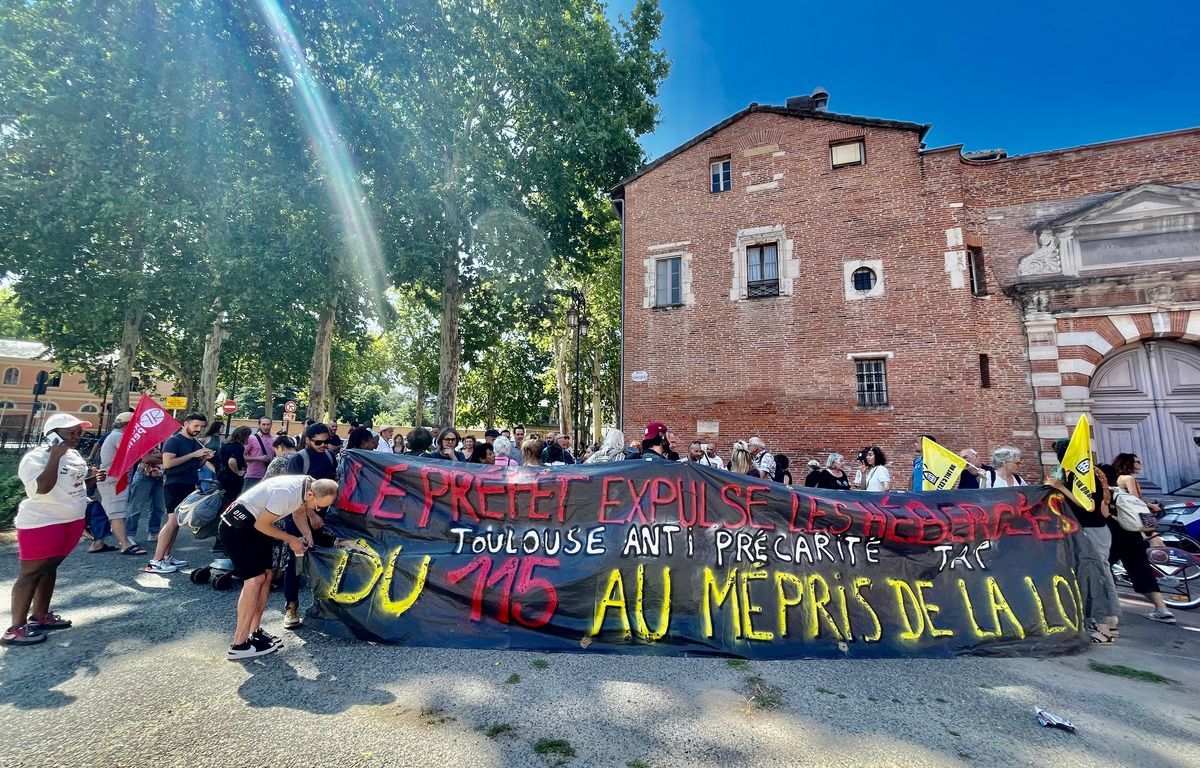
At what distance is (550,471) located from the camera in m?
5.00

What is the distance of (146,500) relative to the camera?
24.0 ft

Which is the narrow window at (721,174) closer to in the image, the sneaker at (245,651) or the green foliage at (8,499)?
the sneaker at (245,651)

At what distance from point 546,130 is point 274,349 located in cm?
2001

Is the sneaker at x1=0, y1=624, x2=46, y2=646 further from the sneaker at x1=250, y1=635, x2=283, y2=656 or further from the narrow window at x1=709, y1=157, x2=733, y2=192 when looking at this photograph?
the narrow window at x1=709, y1=157, x2=733, y2=192

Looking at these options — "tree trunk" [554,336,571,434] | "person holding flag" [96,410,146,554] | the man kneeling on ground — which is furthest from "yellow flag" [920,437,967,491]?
"tree trunk" [554,336,571,434]

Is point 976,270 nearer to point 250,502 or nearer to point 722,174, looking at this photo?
point 722,174

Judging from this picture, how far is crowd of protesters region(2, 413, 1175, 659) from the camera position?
4.06m

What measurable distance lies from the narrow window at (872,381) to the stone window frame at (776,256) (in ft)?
8.71

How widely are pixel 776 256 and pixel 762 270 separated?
0.51m

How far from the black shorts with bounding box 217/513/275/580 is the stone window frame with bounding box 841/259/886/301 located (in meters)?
13.2

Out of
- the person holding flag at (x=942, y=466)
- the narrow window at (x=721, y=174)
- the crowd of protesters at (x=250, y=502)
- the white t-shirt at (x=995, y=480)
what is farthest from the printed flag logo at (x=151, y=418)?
the narrow window at (x=721, y=174)

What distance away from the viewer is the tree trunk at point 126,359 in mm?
19938

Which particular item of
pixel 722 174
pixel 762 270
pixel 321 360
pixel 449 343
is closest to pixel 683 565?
pixel 762 270

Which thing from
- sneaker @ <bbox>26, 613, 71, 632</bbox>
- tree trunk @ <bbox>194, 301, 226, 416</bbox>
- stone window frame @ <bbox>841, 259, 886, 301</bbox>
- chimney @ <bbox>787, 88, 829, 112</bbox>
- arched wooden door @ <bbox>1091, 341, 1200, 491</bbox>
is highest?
chimney @ <bbox>787, 88, 829, 112</bbox>
